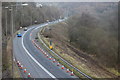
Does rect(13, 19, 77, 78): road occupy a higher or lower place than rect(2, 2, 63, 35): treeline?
lower

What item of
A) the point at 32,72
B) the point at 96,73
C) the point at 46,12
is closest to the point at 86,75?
the point at 96,73

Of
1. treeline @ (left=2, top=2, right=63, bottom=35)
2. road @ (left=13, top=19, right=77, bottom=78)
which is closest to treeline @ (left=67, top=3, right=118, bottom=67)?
road @ (left=13, top=19, right=77, bottom=78)

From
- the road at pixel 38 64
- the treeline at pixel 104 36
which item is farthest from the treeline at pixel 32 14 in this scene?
the treeline at pixel 104 36

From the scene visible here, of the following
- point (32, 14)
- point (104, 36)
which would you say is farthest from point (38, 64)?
point (32, 14)

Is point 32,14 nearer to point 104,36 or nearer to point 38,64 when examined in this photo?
point 38,64

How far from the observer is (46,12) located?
5812 cm

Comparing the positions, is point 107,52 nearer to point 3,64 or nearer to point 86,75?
point 86,75

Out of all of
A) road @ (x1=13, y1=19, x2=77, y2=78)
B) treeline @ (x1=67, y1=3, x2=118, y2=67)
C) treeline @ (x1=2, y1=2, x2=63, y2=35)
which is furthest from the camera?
treeline @ (x1=2, y1=2, x2=63, y2=35)

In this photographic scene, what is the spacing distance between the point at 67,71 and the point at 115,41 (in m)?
7.00

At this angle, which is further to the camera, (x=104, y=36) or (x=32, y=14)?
(x=32, y=14)

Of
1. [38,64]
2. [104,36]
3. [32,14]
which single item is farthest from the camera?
[32,14]

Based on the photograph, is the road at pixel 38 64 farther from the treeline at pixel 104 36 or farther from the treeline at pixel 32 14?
the treeline at pixel 32 14

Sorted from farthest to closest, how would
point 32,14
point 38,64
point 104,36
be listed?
point 32,14
point 38,64
point 104,36

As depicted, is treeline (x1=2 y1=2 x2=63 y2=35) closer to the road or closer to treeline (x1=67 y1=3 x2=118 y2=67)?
the road
